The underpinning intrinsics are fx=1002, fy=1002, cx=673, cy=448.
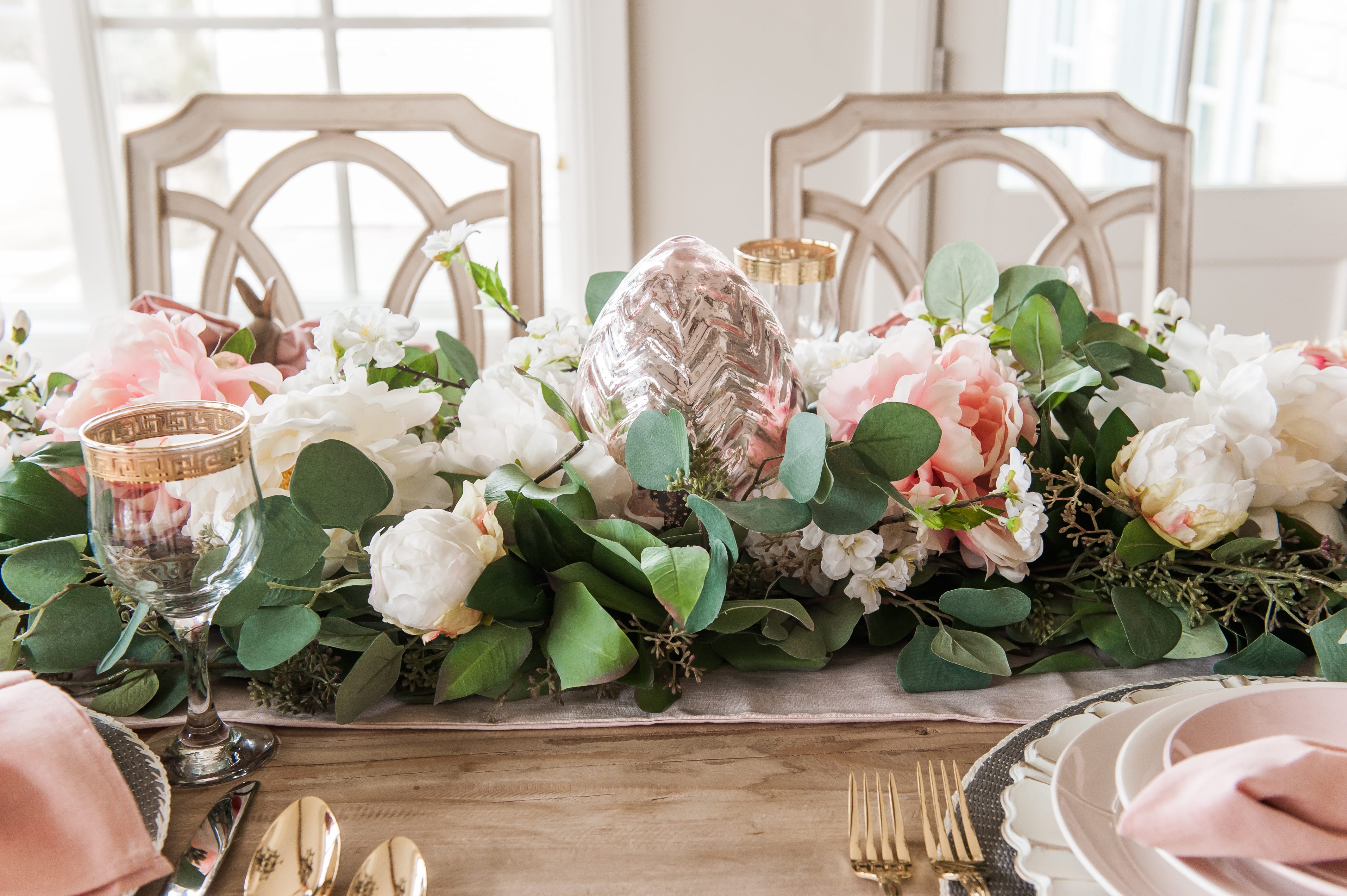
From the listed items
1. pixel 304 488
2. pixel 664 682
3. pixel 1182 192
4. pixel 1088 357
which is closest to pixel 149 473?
pixel 304 488

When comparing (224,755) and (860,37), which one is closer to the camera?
(224,755)

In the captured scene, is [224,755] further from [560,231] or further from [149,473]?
[560,231]

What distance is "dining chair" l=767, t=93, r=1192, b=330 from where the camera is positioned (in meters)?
1.25

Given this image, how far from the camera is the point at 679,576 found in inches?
19.1

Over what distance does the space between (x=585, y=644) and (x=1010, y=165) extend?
1014mm

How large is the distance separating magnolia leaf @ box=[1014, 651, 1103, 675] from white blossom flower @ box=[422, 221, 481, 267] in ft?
1.43

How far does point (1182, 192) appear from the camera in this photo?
127 cm

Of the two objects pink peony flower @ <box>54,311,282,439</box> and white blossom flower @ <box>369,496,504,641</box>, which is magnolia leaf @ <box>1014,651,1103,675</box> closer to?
white blossom flower @ <box>369,496,504,641</box>

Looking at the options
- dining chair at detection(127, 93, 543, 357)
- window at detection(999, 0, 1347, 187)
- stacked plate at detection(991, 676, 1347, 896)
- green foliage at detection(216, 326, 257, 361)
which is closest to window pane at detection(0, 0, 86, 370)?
dining chair at detection(127, 93, 543, 357)

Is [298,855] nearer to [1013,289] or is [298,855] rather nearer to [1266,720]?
[1266,720]

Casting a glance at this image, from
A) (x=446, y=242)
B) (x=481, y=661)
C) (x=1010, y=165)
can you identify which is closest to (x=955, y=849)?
(x=481, y=661)

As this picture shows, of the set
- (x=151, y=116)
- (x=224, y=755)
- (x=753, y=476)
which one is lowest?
(x=224, y=755)

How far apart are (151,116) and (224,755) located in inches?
77.5

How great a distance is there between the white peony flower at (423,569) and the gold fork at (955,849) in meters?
0.24
